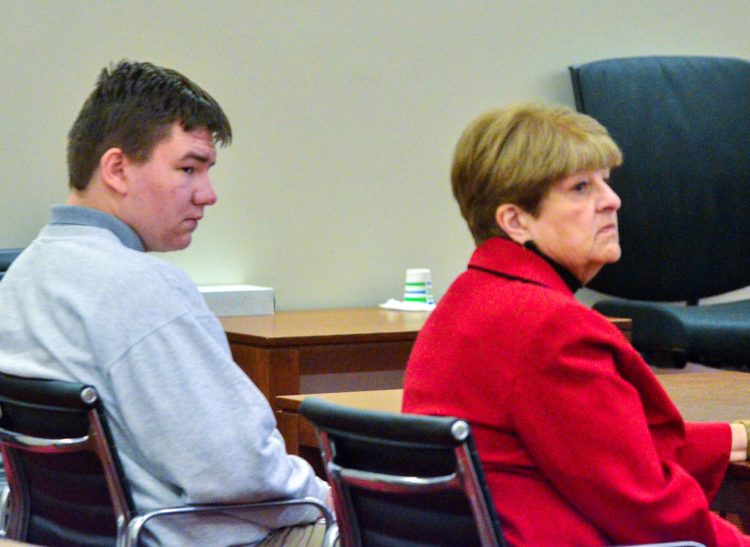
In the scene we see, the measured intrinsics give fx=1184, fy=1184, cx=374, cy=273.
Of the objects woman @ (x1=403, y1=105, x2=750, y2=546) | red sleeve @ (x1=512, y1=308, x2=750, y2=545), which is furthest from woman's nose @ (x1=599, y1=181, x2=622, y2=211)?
red sleeve @ (x1=512, y1=308, x2=750, y2=545)

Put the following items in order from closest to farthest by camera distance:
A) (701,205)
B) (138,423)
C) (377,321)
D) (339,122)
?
(138,423), (377,321), (339,122), (701,205)

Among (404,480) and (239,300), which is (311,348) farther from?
(404,480)

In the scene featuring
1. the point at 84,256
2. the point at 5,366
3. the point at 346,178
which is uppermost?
the point at 84,256

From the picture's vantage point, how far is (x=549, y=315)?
4.77 feet

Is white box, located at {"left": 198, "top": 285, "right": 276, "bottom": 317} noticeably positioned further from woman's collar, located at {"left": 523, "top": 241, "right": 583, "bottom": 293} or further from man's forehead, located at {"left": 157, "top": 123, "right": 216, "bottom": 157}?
woman's collar, located at {"left": 523, "top": 241, "right": 583, "bottom": 293}

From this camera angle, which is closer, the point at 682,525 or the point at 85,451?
the point at 682,525

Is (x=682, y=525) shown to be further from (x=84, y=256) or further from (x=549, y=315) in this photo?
(x=84, y=256)

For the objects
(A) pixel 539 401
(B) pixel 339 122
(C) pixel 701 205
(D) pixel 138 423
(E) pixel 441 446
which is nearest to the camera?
(E) pixel 441 446

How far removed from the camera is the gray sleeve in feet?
5.36

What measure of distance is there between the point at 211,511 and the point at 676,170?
10.1ft

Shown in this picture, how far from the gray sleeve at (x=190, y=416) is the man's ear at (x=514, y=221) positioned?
1.41ft

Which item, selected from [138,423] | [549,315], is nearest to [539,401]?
[549,315]

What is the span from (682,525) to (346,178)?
2.82 m

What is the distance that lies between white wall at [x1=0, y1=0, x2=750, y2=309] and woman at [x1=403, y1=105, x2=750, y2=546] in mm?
2316
